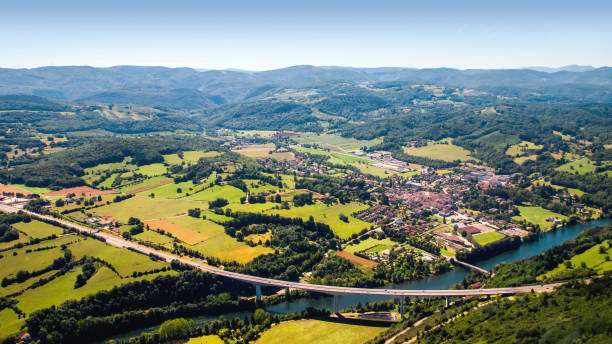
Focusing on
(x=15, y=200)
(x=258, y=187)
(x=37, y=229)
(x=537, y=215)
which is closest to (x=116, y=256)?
(x=37, y=229)

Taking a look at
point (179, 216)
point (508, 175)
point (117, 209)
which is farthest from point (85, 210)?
point (508, 175)

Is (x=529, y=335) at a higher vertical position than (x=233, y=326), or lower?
higher

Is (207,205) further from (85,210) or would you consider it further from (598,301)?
(598,301)

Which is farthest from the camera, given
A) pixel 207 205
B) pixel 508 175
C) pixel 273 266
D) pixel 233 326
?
pixel 508 175

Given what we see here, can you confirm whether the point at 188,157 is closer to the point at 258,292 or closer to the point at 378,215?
the point at 378,215

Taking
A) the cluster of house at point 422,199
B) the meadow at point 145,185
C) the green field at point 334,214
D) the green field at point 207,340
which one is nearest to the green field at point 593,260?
the cluster of house at point 422,199

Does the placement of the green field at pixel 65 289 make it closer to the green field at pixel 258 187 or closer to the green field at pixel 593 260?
the green field at pixel 258 187
